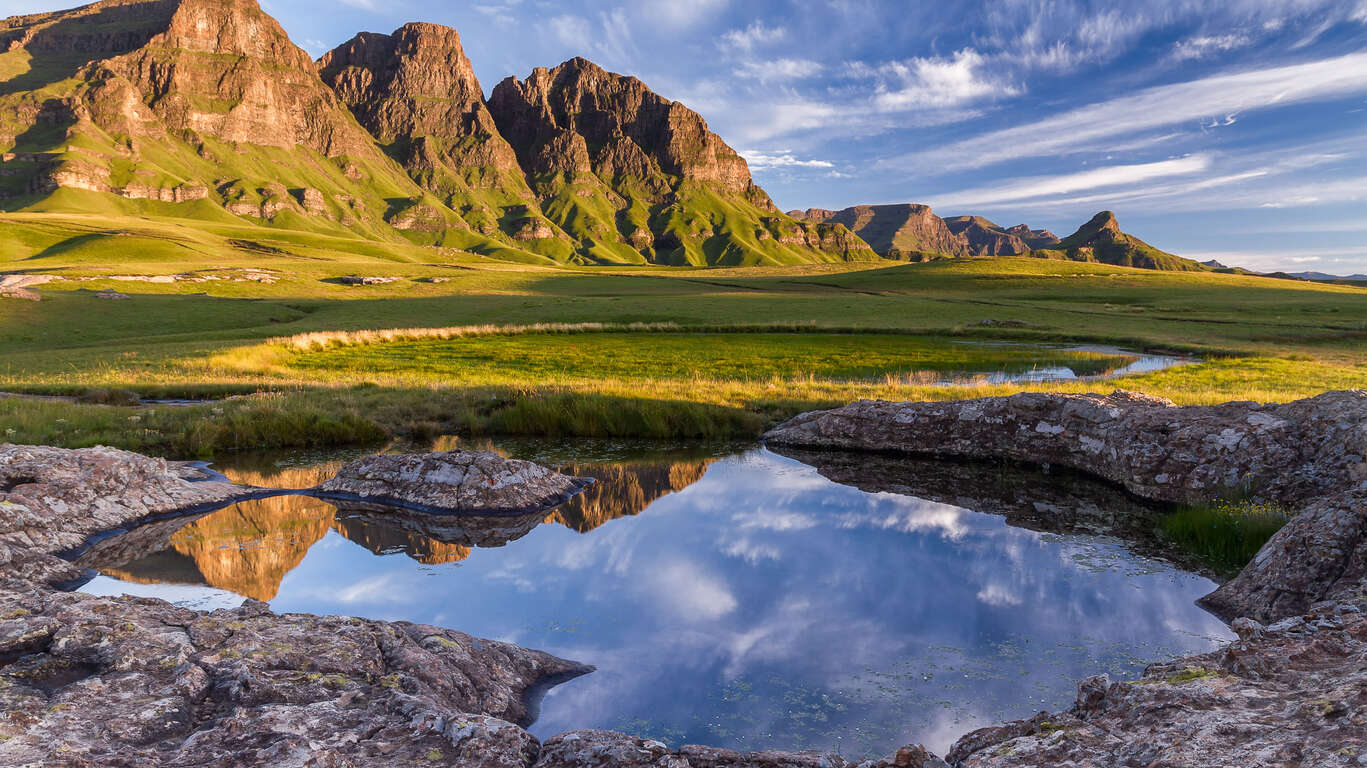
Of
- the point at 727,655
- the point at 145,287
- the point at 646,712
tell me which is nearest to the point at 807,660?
the point at 727,655

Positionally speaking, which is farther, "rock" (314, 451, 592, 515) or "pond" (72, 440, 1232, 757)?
"rock" (314, 451, 592, 515)

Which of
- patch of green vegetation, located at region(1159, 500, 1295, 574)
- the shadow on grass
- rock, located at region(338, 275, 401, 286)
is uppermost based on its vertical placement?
rock, located at region(338, 275, 401, 286)

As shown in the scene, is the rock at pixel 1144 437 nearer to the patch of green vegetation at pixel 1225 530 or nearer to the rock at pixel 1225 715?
the patch of green vegetation at pixel 1225 530

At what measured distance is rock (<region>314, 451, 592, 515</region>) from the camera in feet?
40.0

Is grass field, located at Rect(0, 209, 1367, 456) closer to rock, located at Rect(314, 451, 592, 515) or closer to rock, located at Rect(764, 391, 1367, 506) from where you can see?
rock, located at Rect(764, 391, 1367, 506)

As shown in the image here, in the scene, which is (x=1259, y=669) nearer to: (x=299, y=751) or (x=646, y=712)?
(x=646, y=712)

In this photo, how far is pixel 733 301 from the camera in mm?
92438

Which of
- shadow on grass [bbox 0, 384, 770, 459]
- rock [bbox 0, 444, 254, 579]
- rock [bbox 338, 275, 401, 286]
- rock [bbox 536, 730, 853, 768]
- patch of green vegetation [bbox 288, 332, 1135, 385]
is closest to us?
rock [bbox 536, 730, 853, 768]

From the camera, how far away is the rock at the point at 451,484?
40.0 ft

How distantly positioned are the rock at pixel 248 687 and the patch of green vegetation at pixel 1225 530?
31.4 ft

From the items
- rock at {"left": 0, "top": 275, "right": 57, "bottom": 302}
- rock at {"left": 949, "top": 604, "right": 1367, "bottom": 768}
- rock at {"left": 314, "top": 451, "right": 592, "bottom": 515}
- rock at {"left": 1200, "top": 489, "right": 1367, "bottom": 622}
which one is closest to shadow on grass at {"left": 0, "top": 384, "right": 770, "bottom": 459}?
rock at {"left": 314, "top": 451, "right": 592, "bottom": 515}

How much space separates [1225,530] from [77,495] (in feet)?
58.0

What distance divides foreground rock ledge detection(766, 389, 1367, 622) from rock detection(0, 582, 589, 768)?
26.8ft

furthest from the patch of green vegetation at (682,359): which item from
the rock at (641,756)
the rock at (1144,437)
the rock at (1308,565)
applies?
the rock at (641,756)
